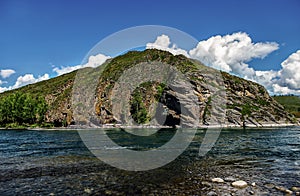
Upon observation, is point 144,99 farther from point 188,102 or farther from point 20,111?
point 20,111

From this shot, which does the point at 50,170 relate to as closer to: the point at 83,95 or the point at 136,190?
the point at 136,190

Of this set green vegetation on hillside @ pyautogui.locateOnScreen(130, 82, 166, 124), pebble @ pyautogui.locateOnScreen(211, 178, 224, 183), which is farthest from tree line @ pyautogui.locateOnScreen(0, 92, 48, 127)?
pebble @ pyautogui.locateOnScreen(211, 178, 224, 183)

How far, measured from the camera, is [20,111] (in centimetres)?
12025

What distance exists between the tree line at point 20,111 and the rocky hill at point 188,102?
5813 mm

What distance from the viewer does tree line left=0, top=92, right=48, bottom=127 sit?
119312 millimetres

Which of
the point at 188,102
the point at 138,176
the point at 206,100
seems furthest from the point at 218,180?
the point at 206,100

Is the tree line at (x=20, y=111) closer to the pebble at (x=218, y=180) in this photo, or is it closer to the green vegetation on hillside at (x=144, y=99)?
the green vegetation on hillside at (x=144, y=99)

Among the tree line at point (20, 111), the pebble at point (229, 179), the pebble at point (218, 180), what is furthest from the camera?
the tree line at point (20, 111)

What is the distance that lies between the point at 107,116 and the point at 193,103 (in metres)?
42.4

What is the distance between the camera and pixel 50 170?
1833cm

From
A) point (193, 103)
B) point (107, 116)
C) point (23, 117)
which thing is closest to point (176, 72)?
point (193, 103)

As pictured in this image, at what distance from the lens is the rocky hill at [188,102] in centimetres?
12031

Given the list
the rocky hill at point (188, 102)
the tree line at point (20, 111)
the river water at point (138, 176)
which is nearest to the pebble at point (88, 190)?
the river water at point (138, 176)

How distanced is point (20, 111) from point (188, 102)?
7972cm
